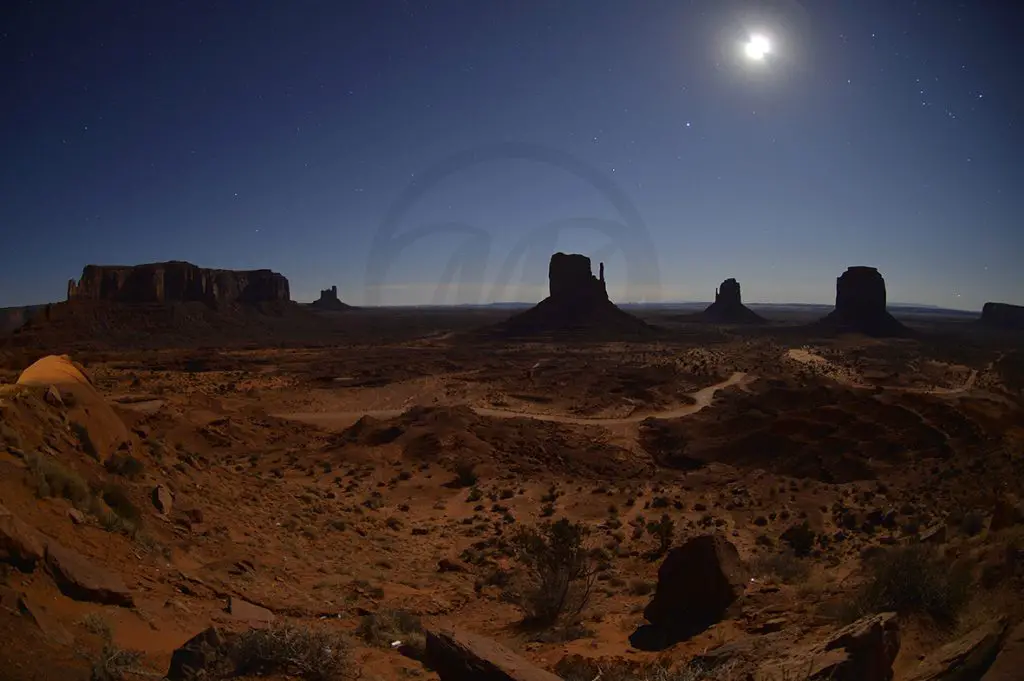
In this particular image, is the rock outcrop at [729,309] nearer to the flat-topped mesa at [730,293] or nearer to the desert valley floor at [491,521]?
the flat-topped mesa at [730,293]

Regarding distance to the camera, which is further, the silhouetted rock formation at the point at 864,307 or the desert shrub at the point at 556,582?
the silhouetted rock formation at the point at 864,307

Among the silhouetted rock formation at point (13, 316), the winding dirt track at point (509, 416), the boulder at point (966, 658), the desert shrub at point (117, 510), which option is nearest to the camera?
the boulder at point (966, 658)

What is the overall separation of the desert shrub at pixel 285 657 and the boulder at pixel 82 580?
2091mm

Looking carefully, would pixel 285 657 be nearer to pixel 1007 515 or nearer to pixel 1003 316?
pixel 1007 515

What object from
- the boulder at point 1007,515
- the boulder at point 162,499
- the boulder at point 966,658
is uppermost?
the boulder at point 966,658

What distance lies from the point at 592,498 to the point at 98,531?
589 inches

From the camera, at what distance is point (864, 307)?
331 ft

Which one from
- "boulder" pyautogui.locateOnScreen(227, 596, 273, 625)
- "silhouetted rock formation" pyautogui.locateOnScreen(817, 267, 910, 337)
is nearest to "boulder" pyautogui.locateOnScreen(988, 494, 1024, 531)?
"boulder" pyautogui.locateOnScreen(227, 596, 273, 625)

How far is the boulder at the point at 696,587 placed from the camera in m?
9.06

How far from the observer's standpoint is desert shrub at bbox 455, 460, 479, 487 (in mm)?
21516

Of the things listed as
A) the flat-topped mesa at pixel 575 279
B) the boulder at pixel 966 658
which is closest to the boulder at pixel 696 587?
the boulder at pixel 966 658

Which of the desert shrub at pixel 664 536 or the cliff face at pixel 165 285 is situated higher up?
the cliff face at pixel 165 285

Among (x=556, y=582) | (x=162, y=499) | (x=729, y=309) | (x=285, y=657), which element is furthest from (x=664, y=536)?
(x=729, y=309)

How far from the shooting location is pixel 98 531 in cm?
826
